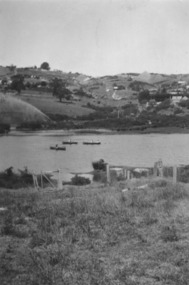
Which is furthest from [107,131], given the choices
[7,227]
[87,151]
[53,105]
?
[7,227]

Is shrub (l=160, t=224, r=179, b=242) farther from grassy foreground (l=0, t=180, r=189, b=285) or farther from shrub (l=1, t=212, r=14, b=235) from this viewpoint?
shrub (l=1, t=212, r=14, b=235)

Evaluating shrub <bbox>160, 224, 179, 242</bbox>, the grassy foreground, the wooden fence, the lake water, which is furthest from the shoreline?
→ shrub <bbox>160, 224, 179, 242</bbox>

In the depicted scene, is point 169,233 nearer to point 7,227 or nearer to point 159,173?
point 7,227

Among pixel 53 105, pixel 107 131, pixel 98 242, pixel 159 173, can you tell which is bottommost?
pixel 159 173

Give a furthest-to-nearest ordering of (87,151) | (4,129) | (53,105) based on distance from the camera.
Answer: (53,105) < (4,129) < (87,151)

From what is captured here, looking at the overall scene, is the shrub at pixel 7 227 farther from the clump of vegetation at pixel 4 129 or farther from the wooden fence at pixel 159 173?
the clump of vegetation at pixel 4 129

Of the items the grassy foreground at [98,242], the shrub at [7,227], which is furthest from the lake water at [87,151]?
the shrub at [7,227]

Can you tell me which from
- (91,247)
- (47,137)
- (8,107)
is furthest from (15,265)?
(47,137)

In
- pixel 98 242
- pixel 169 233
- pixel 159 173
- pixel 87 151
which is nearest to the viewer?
pixel 98 242
